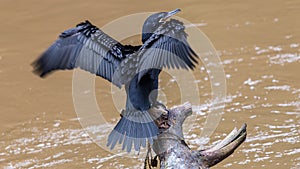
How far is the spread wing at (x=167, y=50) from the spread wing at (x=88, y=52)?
0.27 m

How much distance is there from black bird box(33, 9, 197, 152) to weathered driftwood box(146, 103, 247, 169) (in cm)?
10

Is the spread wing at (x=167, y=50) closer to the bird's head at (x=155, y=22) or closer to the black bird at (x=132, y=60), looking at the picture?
the black bird at (x=132, y=60)

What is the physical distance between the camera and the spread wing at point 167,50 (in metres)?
4.24

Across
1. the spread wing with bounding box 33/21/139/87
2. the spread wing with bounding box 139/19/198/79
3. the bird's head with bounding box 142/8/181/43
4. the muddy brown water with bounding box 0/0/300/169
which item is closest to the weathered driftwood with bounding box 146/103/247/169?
the spread wing with bounding box 139/19/198/79

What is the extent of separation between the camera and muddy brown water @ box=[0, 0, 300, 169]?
5.66 metres

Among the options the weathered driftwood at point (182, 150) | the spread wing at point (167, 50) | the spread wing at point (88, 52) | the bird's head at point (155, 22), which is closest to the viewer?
the weathered driftwood at point (182, 150)

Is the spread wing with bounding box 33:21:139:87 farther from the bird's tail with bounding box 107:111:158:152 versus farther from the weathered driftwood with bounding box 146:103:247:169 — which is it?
the weathered driftwood with bounding box 146:103:247:169

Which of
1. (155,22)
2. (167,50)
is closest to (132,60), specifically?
(167,50)

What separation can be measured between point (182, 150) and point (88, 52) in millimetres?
964

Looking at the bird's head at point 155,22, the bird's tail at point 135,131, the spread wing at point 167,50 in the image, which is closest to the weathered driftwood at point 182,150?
the bird's tail at point 135,131

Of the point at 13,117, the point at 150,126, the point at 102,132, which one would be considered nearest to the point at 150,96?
the point at 150,126

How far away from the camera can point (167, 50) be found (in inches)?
168

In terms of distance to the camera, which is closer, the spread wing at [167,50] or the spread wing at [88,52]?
the spread wing at [167,50]

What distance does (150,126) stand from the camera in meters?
4.30
